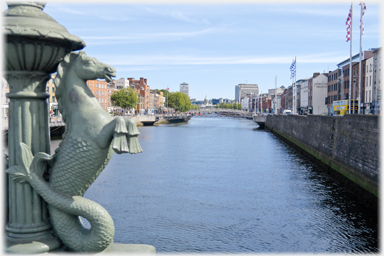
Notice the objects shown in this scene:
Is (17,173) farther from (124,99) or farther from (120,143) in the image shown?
(124,99)

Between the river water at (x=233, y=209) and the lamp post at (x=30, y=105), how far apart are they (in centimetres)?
609

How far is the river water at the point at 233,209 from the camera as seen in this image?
11.0 meters

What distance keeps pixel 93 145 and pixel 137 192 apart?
12.6m

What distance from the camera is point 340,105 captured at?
46.6 meters

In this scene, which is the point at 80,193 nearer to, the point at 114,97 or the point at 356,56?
the point at 356,56

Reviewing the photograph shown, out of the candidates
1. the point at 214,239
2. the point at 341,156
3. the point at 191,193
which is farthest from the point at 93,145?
the point at 341,156

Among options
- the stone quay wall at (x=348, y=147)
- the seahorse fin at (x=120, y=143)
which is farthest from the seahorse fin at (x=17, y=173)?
the stone quay wall at (x=348, y=147)

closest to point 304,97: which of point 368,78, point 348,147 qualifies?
point 368,78

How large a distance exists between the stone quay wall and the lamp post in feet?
41.8

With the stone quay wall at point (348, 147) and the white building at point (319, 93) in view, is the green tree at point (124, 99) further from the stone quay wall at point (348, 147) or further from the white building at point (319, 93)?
the stone quay wall at point (348, 147)

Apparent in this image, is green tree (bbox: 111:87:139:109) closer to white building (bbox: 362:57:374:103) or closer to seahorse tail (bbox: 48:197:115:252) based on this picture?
white building (bbox: 362:57:374:103)

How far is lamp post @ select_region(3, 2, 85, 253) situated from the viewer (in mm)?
4160

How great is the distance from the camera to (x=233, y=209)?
1425 cm

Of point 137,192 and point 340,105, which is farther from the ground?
point 340,105
